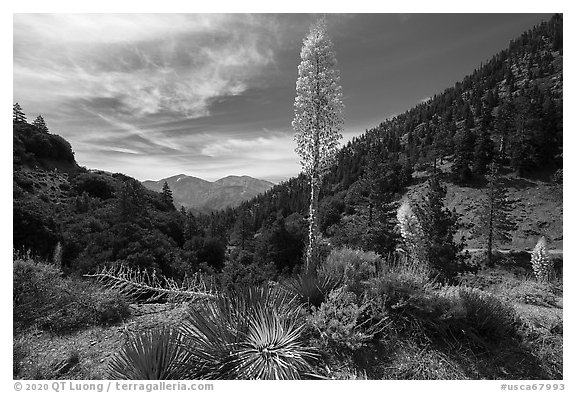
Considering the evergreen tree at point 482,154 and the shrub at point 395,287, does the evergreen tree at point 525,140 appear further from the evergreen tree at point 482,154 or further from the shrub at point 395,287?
the shrub at point 395,287

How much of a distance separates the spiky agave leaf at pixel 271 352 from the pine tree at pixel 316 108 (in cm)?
118

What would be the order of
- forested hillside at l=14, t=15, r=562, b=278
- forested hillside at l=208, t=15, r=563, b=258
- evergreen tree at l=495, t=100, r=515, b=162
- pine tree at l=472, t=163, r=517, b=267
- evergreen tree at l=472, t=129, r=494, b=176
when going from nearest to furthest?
forested hillside at l=14, t=15, r=562, b=278, forested hillside at l=208, t=15, r=563, b=258, pine tree at l=472, t=163, r=517, b=267, evergreen tree at l=472, t=129, r=494, b=176, evergreen tree at l=495, t=100, r=515, b=162

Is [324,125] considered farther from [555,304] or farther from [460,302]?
[555,304]

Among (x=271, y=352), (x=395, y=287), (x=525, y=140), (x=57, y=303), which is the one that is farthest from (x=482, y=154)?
(x=57, y=303)

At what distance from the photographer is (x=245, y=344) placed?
10.2 ft

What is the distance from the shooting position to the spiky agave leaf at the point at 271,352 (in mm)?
2979

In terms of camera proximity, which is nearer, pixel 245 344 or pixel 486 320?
pixel 245 344

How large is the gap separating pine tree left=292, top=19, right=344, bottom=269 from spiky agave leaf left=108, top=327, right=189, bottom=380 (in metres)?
1.99

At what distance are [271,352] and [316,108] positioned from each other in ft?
10.6

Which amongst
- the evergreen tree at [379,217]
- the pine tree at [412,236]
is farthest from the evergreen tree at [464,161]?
the pine tree at [412,236]

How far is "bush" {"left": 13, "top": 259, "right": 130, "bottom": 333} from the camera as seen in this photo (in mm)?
4590

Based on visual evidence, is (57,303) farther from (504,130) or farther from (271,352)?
(504,130)

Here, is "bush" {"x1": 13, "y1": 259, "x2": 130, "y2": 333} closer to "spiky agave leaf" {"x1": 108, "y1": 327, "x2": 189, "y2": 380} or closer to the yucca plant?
"spiky agave leaf" {"x1": 108, "y1": 327, "x2": 189, "y2": 380}

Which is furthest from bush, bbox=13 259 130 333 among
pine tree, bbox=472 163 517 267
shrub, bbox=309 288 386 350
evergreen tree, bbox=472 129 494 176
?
evergreen tree, bbox=472 129 494 176
